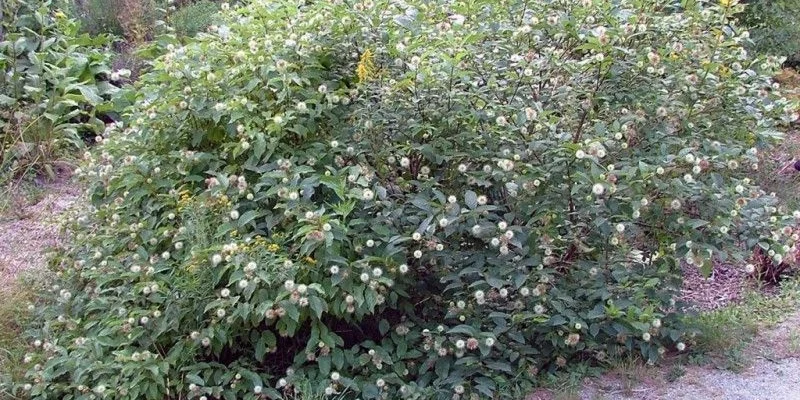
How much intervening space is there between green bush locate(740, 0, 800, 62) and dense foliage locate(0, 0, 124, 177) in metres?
5.12

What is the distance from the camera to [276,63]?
11.4ft

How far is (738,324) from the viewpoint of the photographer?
12.8 feet

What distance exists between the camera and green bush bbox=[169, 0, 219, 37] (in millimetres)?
7102

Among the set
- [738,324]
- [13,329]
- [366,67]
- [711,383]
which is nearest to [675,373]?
[711,383]

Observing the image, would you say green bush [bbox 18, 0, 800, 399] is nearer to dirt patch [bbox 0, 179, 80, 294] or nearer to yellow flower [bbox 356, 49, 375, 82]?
yellow flower [bbox 356, 49, 375, 82]

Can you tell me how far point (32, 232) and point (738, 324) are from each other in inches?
153

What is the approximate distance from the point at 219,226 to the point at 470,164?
1038 millimetres

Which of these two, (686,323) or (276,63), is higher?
(276,63)

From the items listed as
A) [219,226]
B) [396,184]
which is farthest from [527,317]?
[219,226]

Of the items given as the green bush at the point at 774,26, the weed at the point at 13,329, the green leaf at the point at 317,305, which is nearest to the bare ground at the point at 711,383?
the green leaf at the point at 317,305

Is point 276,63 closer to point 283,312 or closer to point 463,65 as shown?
point 463,65

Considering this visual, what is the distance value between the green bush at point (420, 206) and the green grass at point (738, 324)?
147 millimetres

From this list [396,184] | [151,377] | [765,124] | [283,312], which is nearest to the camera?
[283,312]

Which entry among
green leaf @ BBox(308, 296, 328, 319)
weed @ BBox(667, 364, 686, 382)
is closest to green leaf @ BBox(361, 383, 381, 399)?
green leaf @ BBox(308, 296, 328, 319)
